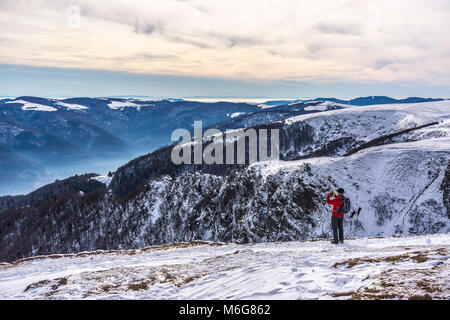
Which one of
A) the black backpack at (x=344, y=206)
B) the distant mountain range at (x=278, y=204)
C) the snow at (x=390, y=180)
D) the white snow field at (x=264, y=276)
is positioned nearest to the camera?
the white snow field at (x=264, y=276)

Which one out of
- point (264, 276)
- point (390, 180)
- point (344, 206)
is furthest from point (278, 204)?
point (264, 276)

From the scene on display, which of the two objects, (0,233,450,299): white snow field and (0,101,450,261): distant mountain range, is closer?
(0,233,450,299): white snow field

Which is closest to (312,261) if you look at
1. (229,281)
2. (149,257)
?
(229,281)

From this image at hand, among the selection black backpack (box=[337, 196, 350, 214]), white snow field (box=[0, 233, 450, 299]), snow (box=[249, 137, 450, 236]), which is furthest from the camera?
snow (box=[249, 137, 450, 236])

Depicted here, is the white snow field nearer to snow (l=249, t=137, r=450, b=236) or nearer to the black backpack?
the black backpack

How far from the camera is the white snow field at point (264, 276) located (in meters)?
9.66

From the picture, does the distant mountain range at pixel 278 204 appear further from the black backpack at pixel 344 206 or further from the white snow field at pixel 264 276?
the black backpack at pixel 344 206

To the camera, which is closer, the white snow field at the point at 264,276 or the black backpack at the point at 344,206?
the white snow field at the point at 264,276

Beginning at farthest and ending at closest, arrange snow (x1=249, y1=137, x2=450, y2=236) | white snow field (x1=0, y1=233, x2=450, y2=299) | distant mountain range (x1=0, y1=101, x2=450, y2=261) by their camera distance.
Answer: distant mountain range (x1=0, y1=101, x2=450, y2=261), snow (x1=249, y1=137, x2=450, y2=236), white snow field (x1=0, y1=233, x2=450, y2=299)

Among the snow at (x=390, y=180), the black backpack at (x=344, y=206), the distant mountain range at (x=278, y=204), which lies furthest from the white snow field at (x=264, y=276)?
the distant mountain range at (x=278, y=204)

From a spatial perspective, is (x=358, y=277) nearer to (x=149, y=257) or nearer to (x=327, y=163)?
(x=149, y=257)

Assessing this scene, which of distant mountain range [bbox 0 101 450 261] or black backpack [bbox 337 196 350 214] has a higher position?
black backpack [bbox 337 196 350 214]

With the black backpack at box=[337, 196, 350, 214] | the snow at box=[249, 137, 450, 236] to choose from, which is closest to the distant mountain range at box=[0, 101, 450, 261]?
the snow at box=[249, 137, 450, 236]

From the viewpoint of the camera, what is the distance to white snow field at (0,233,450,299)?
31.7ft
